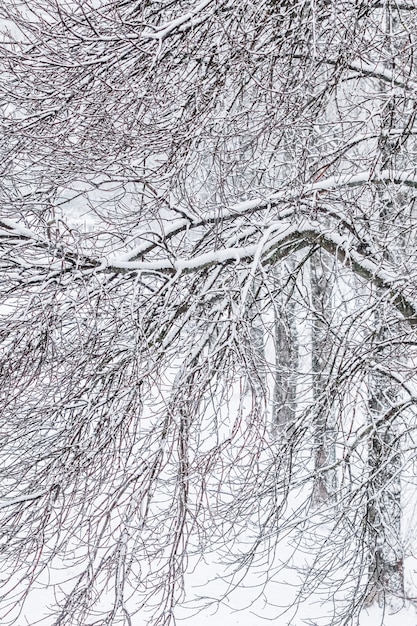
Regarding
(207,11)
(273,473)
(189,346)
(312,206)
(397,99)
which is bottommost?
(273,473)

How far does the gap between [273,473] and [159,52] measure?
10.2 feet

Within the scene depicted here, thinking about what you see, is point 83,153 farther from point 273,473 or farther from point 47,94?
point 273,473

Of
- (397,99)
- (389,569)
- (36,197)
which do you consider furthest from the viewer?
(389,569)

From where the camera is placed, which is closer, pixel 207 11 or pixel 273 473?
pixel 207 11

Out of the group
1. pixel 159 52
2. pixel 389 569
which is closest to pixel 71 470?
pixel 159 52

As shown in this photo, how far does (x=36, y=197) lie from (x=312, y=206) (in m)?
2.03

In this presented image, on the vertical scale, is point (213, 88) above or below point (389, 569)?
above

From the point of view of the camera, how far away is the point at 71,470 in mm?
4238

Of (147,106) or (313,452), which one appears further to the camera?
(313,452)

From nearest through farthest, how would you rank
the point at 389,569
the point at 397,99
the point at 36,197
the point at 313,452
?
the point at 397,99
the point at 36,197
the point at 313,452
the point at 389,569

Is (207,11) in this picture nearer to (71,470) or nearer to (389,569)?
(71,470)

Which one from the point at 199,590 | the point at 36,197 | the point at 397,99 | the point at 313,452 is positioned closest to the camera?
the point at 397,99

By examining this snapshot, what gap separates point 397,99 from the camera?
464 centimetres

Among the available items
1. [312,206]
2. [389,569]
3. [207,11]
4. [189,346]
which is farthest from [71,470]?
[389,569]
